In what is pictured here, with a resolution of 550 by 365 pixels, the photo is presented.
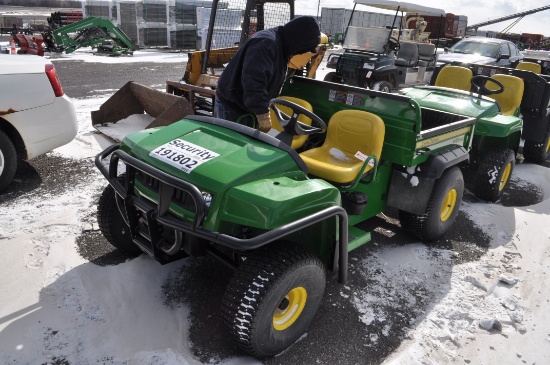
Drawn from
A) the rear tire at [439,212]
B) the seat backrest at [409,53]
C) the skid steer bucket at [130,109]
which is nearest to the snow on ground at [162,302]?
the rear tire at [439,212]

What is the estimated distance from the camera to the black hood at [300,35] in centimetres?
339

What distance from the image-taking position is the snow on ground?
251 centimetres

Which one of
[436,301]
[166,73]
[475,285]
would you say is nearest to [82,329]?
[436,301]

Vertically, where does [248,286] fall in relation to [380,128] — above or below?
below

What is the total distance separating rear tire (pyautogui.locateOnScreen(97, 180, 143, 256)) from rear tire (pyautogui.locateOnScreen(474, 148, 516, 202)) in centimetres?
367

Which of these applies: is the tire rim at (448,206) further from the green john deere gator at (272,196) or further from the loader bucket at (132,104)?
the loader bucket at (132,104)

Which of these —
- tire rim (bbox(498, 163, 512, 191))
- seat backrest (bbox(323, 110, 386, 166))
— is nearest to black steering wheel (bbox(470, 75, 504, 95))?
tire rim (bbox(498, 163, 512, 191))

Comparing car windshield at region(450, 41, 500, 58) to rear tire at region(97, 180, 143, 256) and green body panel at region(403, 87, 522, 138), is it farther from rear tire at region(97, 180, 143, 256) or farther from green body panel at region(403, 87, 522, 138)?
rear tire at region(97, 180, 143, 256)

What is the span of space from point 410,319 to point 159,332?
1571 mm

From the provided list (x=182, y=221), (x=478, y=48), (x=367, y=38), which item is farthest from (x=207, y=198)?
(x=478, y=48)

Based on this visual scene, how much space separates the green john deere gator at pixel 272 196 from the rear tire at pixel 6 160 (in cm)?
165

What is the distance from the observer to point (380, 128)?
3.38 meters

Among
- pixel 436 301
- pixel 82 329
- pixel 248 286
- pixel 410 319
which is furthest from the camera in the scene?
pixel 436 301

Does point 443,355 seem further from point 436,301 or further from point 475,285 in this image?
point 475,285
